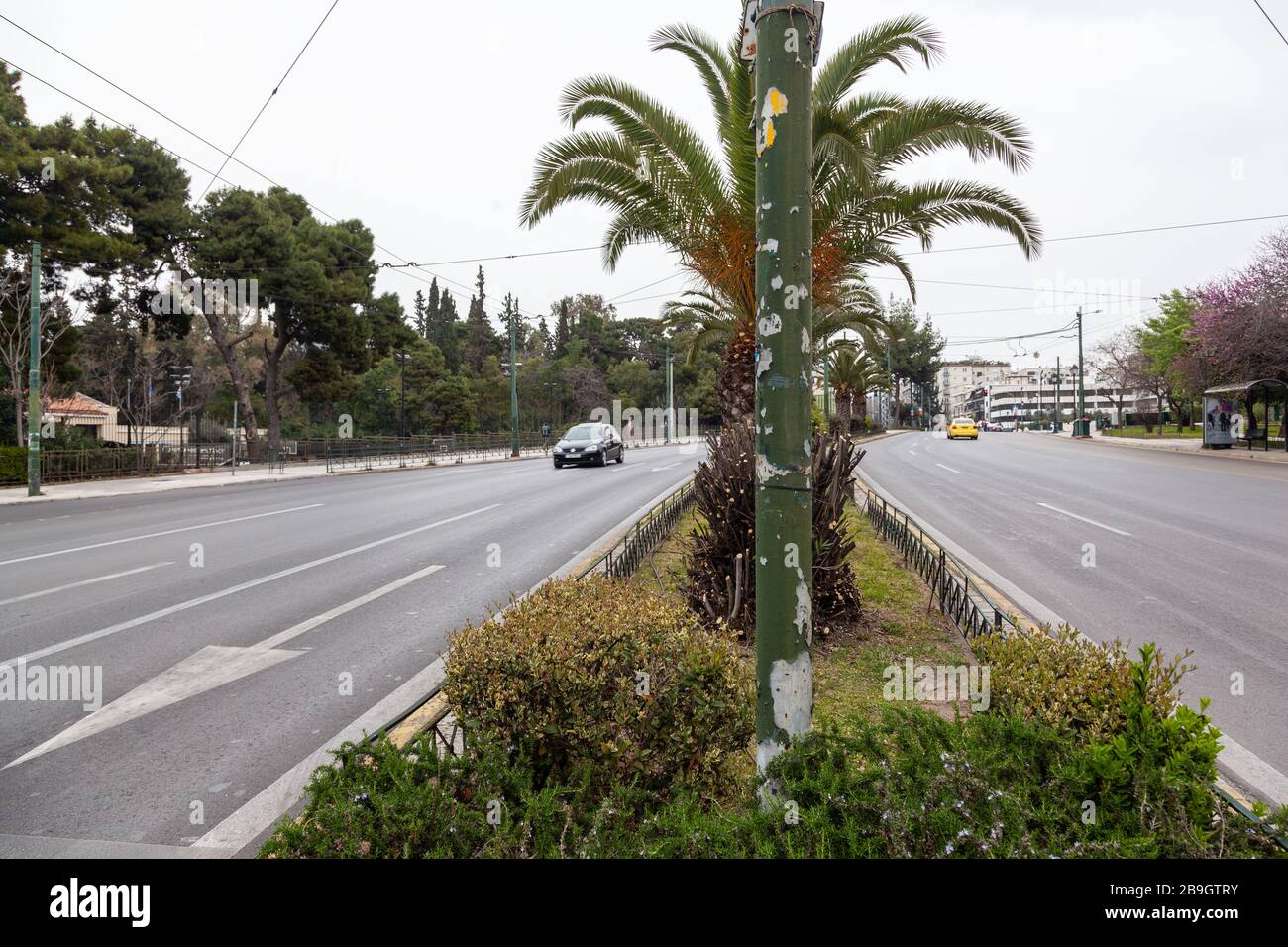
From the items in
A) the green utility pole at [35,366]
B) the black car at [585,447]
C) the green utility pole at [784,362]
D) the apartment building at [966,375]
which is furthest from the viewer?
the apartment building at [966,375]

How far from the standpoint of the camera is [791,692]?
274cm

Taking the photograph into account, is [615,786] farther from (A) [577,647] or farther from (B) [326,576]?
(B) [326,576]

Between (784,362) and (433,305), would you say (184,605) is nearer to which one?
(784,362)

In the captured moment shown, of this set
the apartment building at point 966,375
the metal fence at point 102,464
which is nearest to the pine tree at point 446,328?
the metal fence at point 102,464

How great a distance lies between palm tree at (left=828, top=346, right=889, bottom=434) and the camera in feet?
149

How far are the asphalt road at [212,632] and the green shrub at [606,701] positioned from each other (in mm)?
1455

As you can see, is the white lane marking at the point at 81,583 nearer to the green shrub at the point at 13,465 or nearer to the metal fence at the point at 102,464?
the green shrub at the point at 13,465

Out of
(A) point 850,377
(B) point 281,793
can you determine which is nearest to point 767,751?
(B) point 281,793

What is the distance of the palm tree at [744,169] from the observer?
8.46 metres

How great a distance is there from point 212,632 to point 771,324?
574 centimetres

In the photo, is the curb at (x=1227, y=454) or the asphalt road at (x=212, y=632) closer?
the asphalt road at (x=212, y=632)

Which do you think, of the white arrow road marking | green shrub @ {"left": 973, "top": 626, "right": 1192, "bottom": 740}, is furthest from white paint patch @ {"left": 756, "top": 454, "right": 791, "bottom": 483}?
the white arrow road marking
